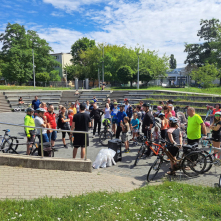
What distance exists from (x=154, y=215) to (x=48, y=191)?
2.40 metres

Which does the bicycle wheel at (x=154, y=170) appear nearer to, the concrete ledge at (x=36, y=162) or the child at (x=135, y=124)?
the concrete ledge at (x=36, y=162)

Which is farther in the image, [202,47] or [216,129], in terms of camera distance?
[202,47]

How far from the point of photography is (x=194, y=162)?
6203 millimetres

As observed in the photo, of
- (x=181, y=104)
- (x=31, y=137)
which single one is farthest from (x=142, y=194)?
(x=181, y=104)

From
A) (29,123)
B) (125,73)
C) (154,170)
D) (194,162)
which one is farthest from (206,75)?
(29,123)

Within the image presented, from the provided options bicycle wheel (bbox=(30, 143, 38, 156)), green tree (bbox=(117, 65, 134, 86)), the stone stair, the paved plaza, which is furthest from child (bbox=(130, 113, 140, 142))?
green tree (bbox=(117, 65, 134, 86))

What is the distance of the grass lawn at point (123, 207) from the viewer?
3783 mm

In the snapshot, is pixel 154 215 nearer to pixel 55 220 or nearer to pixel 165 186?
pixel 165 186

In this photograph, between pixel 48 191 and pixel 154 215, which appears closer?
pixel 154 215

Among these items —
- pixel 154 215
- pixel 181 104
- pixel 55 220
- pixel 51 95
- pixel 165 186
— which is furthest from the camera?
pixel 51 95

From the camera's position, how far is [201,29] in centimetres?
5653

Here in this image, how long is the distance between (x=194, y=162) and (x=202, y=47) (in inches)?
2283

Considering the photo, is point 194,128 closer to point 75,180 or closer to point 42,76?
point 75,180

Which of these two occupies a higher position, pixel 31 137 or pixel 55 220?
pixel 31 137
